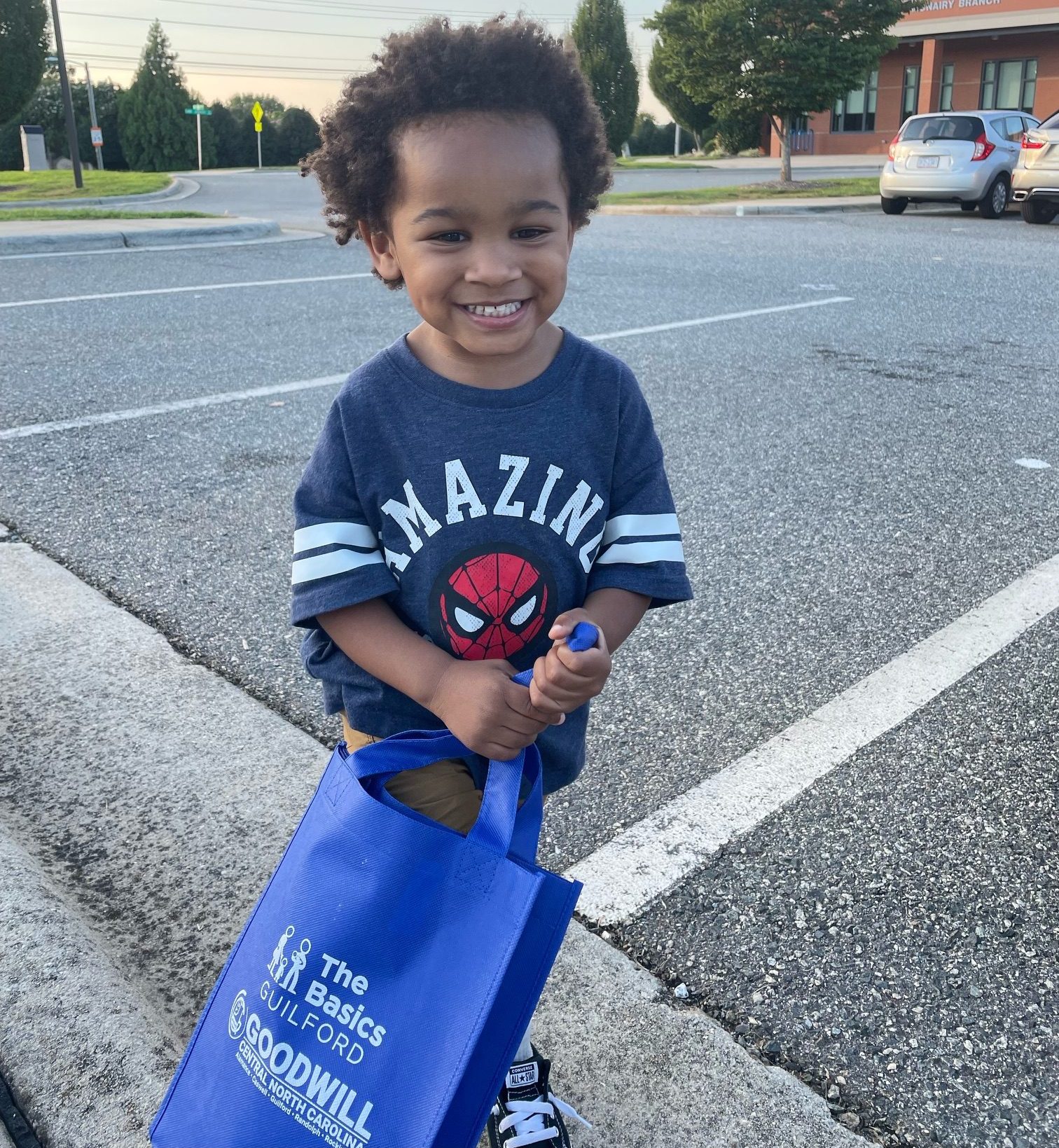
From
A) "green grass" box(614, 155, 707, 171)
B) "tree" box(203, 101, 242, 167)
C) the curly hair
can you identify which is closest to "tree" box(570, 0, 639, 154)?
"green grass" box(614, 155, 707, 171)

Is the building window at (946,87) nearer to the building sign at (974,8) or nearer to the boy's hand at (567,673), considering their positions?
the building sign at (974,8)

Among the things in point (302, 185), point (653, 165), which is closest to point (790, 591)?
point (302, 185)

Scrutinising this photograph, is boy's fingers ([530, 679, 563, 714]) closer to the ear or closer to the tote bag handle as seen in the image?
the tote bag handle

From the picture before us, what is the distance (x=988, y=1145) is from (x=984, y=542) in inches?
101

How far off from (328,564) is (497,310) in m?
0.39

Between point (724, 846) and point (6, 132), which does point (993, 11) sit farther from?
point (724, 846)

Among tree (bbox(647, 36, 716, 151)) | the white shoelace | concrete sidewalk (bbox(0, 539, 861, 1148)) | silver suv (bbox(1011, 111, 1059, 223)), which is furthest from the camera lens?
tree (bbox(647, 36, 716, 151))

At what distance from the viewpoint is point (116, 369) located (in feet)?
20.1

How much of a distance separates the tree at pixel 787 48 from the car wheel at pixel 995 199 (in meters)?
7.65

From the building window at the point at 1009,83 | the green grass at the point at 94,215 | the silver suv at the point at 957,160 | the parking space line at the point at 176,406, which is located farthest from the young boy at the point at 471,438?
the building window at the point at 1009,83

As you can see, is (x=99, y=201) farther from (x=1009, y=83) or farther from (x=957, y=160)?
(x=1009, y=83)

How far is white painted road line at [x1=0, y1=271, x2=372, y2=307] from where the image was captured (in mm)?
8250

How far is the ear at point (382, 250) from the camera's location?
61.6 inches

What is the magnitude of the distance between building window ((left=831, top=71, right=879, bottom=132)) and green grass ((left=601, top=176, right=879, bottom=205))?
71.2 ft
